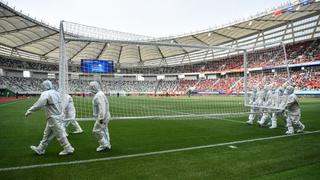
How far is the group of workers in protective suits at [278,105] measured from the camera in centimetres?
962

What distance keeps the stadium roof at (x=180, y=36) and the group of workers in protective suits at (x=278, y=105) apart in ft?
83.5

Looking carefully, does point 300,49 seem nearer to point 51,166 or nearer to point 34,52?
point 51,166

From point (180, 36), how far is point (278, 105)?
4997 centimetres

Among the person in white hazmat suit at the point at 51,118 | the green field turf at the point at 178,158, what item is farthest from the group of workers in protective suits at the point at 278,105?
the person in white hazmat suit at the point at 51,118

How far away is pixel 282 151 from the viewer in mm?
6805

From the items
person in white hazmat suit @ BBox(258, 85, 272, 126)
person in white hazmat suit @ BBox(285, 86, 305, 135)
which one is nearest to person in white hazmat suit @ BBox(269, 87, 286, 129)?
person in white hazmat suit @ BBox(258, 85, 272, 126)

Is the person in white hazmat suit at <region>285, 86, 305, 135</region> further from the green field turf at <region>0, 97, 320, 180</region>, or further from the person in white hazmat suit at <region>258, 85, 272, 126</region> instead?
the person in white hazmat suit at <region>258, 85, 272, 126</region>

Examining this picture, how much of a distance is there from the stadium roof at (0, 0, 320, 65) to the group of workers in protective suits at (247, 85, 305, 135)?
83.5 ft

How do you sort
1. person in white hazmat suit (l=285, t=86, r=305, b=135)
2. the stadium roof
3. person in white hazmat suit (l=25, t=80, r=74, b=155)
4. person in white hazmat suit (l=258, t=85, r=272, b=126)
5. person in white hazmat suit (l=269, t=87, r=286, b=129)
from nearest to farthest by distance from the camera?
person in white hazmat suit (l=25, t=80, r=74, b=155)
person in white hazmat suit (l=285, t=86, r=305, b=135)
person in white hazmat suit (l=269, t=87, r=286, b=129)
person in white hazmat suit (l=258, t=85, r=272, b=126)
the stadium roof

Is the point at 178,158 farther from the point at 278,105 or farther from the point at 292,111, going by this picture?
the point at 278,105

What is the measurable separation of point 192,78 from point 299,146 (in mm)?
59718

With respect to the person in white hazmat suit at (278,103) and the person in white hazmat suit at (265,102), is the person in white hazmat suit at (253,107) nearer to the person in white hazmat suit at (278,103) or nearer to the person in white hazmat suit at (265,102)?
the person in white hazmat suit at (265,102)

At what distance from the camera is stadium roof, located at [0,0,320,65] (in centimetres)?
4256

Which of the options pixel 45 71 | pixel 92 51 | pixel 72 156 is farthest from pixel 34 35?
pixel 72 156
